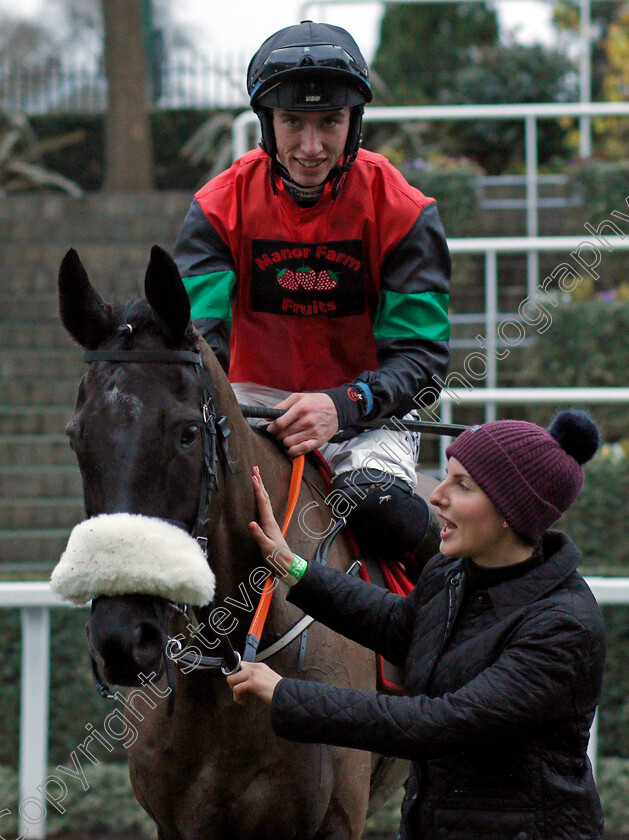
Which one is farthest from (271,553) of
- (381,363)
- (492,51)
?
(492,51)

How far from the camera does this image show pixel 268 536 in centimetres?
257

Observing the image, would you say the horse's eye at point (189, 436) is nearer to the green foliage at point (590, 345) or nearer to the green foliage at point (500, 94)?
the green foliage at point (590, 345)

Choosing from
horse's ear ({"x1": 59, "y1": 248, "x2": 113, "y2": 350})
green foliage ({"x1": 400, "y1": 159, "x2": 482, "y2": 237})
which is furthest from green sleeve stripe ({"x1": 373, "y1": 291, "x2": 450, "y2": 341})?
green foliage ({"x1": 400, "y1": 159, "x2": 482, "y2": 237})

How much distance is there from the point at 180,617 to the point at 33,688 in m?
2.27

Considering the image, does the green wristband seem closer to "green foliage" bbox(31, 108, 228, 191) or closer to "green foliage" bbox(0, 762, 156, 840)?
"green foliage" bbox(0, 762, 156, 840)

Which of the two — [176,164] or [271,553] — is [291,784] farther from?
[176,164]

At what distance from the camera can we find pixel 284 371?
316 centimetres

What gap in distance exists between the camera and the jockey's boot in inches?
115

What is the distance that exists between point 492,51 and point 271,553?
970 cm

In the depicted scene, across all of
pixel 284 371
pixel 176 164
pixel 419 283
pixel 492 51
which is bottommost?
pixel 284 371

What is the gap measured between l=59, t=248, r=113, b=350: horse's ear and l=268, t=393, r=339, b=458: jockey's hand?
0.62 meters

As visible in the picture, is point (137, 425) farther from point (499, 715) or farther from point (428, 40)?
point (428, 40)

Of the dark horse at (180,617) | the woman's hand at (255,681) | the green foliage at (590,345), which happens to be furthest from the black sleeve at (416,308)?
the green foliage at (590,345)

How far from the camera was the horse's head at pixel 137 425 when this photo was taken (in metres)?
2.08
